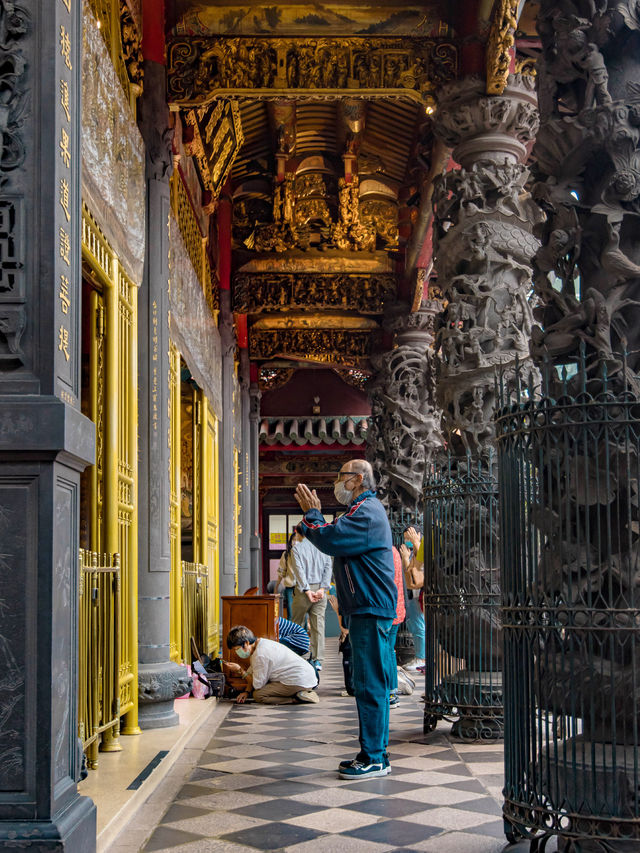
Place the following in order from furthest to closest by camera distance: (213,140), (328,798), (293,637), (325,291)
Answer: (325,291), (213,140), (293,637), (328,798)

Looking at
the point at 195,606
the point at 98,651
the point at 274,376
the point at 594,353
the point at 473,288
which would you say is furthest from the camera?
the point at 274,376

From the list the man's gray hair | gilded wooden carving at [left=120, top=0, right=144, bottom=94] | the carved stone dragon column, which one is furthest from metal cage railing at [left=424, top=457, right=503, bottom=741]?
gilded wooden carving at [left=120, top=0, right=144, bottom=94]

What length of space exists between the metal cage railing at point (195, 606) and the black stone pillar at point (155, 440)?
2.29m

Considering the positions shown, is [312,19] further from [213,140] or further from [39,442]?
[39,442]

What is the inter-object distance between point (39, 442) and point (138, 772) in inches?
95.7

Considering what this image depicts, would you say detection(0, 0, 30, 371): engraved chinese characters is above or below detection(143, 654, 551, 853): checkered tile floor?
above

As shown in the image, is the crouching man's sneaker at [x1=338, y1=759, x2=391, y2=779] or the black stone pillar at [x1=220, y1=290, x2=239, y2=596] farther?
the black stone pillar at [x1=220, y1=290, x2=239, y2=596]

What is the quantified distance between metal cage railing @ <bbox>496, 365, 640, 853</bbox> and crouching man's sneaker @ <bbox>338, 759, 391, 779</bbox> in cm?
169

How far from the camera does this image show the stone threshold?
4.19 meters

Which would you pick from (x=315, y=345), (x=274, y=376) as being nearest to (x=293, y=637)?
(x=315, y=345)

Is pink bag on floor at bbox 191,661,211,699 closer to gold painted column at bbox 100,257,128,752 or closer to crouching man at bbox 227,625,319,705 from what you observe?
crouching man at bbox 227,625,319,705

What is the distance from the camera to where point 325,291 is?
49.8 ft

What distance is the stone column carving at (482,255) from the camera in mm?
7637

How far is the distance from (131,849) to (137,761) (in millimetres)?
1596
